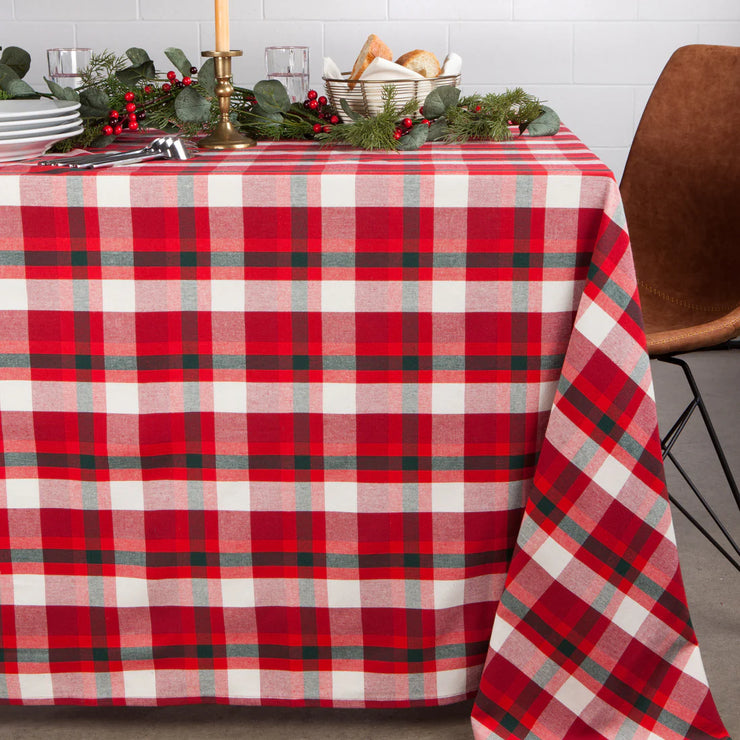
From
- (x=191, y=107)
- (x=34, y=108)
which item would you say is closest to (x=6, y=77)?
(x=34, y=108)

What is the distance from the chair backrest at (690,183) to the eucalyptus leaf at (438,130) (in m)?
0.60

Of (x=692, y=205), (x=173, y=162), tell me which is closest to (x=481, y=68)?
(x=692, y=205)

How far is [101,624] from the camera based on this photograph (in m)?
1.17

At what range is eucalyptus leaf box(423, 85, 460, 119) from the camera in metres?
1.34

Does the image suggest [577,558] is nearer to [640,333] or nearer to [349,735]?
[640,333]

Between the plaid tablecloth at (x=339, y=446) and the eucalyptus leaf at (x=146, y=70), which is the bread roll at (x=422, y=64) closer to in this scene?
the plaid tablecloth at (x=339, y=446)

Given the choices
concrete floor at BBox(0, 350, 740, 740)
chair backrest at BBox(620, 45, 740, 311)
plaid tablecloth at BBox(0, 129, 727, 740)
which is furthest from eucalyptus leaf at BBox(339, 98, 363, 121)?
concrete floor at BBox(0, 350, 740, 740)

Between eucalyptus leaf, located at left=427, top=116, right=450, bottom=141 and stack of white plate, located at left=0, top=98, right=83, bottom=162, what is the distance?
1.62ft

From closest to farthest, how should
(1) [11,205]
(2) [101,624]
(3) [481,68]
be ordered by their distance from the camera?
(1) [11,205], (2) [101,624], (3) [481,68]

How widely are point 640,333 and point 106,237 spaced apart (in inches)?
24.8

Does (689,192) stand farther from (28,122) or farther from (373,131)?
(28,122)

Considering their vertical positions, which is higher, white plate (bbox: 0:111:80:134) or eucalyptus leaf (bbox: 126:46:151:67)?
eucalyptus leaf (bbox: 126:46:151:67)

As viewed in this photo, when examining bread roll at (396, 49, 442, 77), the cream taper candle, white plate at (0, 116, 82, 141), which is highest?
the cream taper candle

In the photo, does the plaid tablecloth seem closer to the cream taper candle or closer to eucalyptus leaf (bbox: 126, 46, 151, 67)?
the cream taper candle
